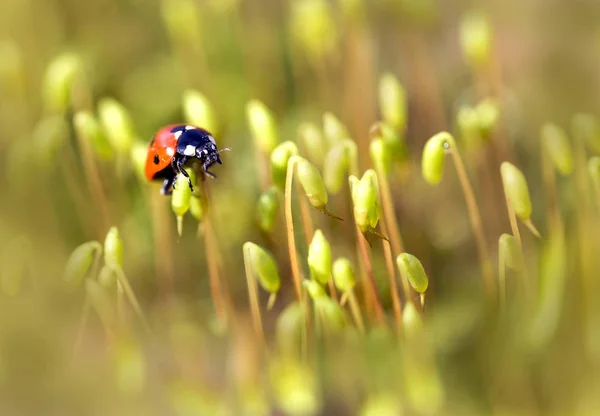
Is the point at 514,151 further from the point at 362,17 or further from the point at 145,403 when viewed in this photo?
the point at 145,403

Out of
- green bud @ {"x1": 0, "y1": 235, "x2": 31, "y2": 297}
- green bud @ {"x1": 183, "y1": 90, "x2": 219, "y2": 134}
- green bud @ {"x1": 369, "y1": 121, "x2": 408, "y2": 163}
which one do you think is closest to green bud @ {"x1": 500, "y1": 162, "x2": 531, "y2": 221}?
green bud @ {"x1": 369, "y1": 121, "x2": 408, "y2": 163}

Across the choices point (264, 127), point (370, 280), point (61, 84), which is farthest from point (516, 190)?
point (61, 84)

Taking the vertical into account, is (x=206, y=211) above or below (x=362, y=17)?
below

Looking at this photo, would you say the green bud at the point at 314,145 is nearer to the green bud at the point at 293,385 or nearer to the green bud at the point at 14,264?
the green bud at the point at 293,385

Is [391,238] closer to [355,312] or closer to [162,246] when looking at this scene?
[355,312]

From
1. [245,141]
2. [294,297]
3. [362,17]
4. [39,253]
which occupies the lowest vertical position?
[294,297]

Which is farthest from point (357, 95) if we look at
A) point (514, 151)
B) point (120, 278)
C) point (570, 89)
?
point (120, 278)
